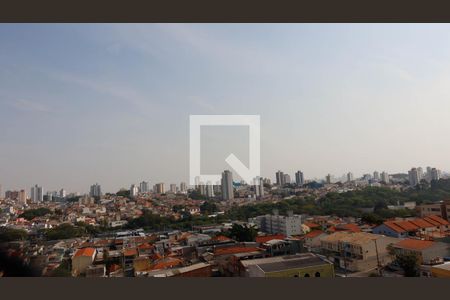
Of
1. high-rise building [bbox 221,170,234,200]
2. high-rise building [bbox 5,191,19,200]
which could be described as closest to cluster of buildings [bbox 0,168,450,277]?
high-rise building [bbox 221,170,234,200]

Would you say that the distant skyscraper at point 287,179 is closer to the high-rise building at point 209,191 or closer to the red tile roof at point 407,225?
the high-rise building at point 209,191

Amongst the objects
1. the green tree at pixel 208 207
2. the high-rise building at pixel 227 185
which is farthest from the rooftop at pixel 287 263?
the green tree at pixel 208 207

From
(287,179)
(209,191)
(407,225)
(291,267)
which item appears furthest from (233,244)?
(287,179)

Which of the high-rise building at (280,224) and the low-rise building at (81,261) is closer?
the low-rise building at (81,261)

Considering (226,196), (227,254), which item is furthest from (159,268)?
(226,196)

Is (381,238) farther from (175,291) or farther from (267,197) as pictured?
(267,197)

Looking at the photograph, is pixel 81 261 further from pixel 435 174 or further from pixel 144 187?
pixel 435 174

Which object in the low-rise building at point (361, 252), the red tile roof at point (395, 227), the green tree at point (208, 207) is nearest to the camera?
the low-rise building at point (361, 252)
